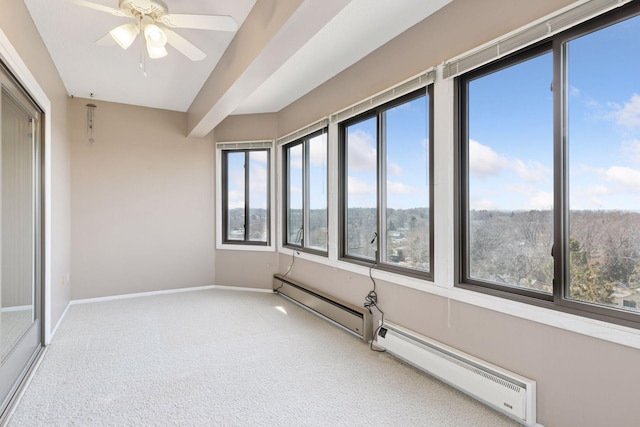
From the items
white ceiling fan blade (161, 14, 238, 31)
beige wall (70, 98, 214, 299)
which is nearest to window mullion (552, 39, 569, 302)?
white ceiling fan blade (161, 14, 238, 31)

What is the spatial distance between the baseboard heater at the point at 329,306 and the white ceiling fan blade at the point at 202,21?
248 centimetres

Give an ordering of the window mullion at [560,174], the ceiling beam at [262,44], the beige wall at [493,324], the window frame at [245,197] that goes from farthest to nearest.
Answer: the window frame at [245,197], the ceiling beam at [262,44], the window mullion at [560,174], the beige wall at [493,324]

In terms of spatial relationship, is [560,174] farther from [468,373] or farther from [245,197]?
[245,197]

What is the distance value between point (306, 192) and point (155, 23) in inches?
102

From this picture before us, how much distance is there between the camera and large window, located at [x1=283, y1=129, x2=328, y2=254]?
421 centimetres

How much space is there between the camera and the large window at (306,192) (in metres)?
4.21

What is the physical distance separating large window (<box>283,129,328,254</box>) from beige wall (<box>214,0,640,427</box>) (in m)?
0.74

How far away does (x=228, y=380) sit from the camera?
8.20ft

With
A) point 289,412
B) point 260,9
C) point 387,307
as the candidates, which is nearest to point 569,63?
point 260,9

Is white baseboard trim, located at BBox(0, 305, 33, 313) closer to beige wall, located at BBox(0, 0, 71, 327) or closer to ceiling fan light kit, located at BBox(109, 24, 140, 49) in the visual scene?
beige wall, located at BBox(0, 0, 71, 327)

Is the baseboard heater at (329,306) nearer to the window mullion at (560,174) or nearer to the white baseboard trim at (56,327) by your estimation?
the window mullion at (560,174)

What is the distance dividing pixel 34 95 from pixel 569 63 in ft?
11.9

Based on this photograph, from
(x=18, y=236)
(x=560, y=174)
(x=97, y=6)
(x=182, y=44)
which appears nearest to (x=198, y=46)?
(x=182, y=44)

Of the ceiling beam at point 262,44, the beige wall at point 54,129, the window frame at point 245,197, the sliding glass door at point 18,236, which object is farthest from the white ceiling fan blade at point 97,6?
the window frame at point 245,197
